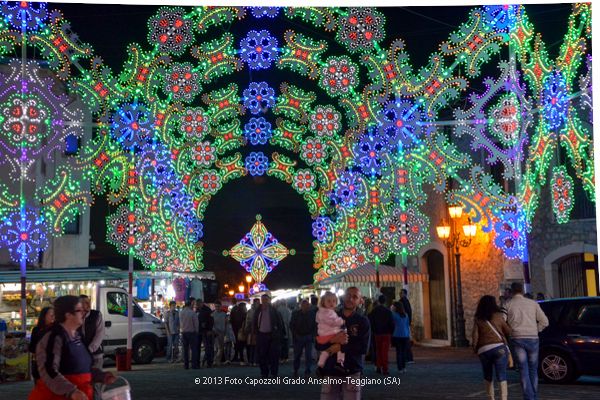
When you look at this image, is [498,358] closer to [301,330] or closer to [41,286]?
[301,330]

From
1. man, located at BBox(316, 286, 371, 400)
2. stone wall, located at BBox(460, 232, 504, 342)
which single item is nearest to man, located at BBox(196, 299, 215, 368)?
stone wall, located at BBox(460, 232, 504, 342)

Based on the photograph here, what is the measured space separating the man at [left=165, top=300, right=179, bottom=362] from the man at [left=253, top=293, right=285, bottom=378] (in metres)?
6.75

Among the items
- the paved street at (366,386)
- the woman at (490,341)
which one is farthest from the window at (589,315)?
the woman at (490,341)

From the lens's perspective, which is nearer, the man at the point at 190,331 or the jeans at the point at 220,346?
the man at the point at 190,331

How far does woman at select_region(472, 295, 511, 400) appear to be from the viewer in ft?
36.2

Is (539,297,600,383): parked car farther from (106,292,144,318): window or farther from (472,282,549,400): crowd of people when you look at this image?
(106,292,144,318): window

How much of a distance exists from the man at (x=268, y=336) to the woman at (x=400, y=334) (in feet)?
8.67

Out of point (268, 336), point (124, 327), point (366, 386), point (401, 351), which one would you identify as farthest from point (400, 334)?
point (124, 327)

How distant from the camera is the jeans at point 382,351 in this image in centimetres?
1831

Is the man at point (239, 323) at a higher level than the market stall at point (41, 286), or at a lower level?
lower

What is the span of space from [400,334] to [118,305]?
956 centimetres

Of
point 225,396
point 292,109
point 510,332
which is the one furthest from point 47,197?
point 510,332

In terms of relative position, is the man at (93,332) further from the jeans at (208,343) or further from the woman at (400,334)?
the jeans at (208,343)

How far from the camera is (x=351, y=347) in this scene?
9.56 m
